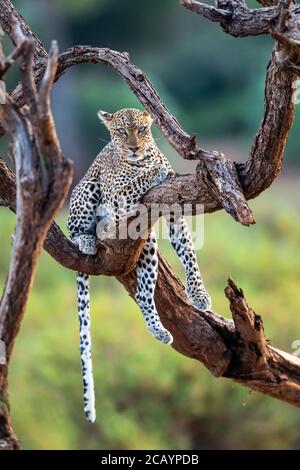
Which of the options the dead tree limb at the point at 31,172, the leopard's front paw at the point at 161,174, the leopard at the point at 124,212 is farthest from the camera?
the leopard at the point at 124,212

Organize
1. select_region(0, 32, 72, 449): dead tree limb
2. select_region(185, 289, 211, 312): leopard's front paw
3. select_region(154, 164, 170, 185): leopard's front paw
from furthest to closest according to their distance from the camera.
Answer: select_region(185, 289, 211, 312): leopard's front paw, select_region(154, 164, 170, 185): leopard's front paw, select_region(0, 32, 72, 449): dead tree limb

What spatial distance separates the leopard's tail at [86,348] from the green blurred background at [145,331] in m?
1.44

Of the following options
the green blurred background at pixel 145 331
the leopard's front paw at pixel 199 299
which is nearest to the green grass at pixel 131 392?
the green blurred background at pixel 145 331

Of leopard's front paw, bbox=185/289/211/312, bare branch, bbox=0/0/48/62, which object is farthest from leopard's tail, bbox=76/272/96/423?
bare branch, bbox=0/0/48/62

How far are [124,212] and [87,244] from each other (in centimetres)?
31

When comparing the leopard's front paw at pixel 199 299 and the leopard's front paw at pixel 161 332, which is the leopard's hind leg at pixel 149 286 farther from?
the leopard's front paw at pixel 199 299

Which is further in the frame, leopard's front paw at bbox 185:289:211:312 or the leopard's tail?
leopard's front paw at bbox 185:289:211:312

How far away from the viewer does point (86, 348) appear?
6793mm

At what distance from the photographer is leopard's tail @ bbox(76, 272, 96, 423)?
670cm

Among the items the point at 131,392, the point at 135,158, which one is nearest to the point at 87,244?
the point at 135,158

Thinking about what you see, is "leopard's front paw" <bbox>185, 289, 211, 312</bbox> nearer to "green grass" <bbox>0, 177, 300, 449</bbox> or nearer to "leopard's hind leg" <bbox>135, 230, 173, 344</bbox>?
"leopard's hind leg" <bbox>135, 230, 173, 344</bbox>

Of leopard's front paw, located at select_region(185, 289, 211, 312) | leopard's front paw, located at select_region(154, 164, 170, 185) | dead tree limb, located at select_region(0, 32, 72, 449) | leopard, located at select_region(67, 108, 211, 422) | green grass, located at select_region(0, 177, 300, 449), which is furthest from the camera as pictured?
green grass, located at select_region(0, 177, 300, 449)

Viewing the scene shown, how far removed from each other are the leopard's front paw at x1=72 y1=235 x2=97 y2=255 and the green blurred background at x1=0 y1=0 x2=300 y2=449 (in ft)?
5.64

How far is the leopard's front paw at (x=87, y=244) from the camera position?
669cm
